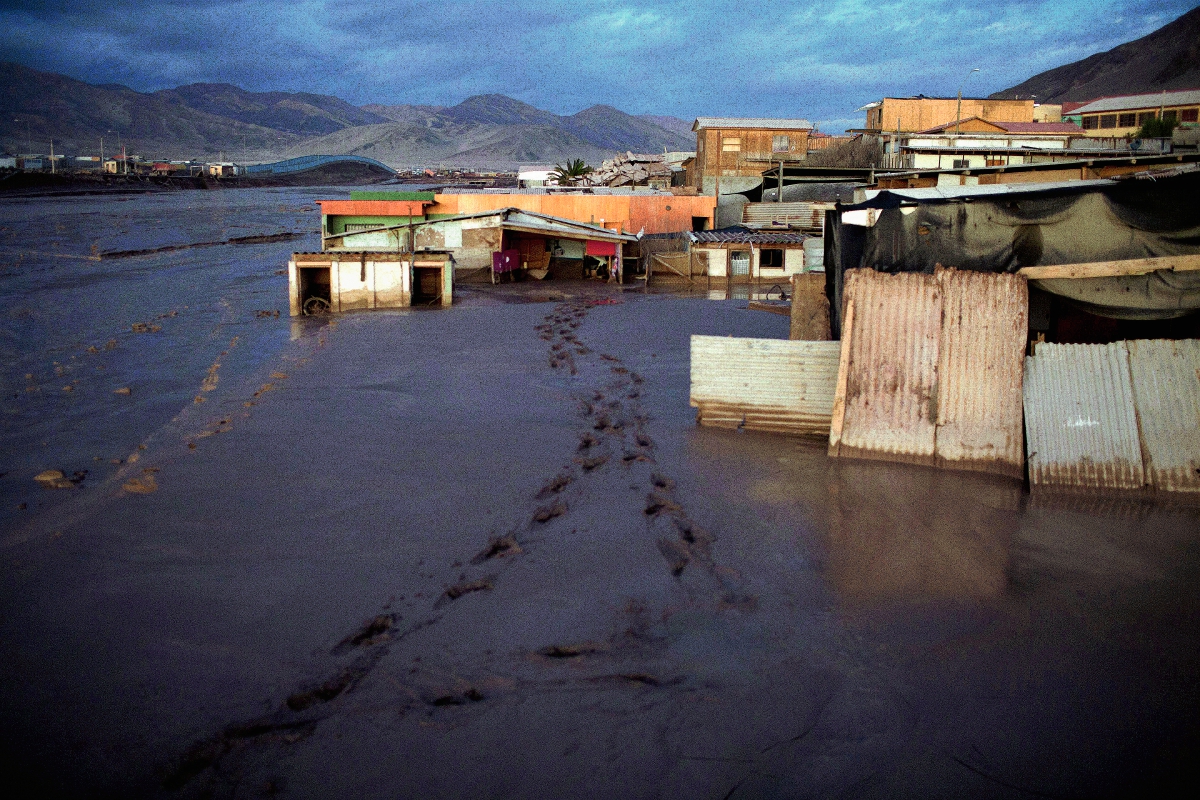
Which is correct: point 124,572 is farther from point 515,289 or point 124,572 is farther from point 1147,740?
point 515,289

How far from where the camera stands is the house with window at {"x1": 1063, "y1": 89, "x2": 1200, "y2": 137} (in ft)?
141

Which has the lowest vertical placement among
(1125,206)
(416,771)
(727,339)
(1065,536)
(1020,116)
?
(416,771)

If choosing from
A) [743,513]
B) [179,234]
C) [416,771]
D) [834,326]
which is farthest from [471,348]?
[179,234]

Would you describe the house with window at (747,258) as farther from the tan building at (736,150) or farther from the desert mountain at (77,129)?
the desert mountain at (77,129)

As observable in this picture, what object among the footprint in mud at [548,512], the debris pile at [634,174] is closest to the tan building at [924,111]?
the debris pile at [634,174]

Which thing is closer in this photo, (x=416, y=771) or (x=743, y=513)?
(x=416, y=771)

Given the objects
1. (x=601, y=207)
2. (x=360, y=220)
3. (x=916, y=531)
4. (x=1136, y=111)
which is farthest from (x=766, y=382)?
(x=1136, y=111)

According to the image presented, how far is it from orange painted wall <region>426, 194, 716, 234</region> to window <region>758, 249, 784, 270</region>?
515 centimetres

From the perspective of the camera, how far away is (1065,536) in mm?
6645

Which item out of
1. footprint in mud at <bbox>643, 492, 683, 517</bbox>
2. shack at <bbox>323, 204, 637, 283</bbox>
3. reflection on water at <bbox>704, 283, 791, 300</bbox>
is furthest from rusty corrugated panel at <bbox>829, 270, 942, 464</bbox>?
shack at <bbox>323, 204, 637, 283</bbox>

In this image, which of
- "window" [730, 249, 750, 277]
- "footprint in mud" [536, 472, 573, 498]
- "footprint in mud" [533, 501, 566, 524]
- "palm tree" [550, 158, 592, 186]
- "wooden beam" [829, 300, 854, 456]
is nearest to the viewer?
"footprint in mud" [533, 501, 566, 524]

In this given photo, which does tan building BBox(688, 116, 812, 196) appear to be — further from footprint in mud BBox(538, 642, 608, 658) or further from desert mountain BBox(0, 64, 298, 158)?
desert mountain BBox(0, 64, 298, 158)

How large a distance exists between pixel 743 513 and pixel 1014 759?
10.8ft

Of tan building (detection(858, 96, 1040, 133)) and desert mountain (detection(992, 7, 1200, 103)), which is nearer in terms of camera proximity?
tan building (detection(858, 96, 1040, 133))
